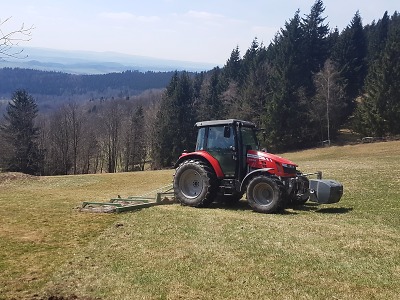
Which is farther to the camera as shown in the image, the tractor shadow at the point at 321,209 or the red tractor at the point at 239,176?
the tractor shadow at the point at 321,209

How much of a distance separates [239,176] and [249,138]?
149 cm

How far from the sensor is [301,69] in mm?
62562

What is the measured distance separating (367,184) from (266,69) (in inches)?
1978

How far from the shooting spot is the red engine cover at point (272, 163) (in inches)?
490

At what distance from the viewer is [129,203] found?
1400 cm

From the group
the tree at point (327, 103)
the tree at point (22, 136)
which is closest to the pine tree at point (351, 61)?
the tree at point (327, 103)

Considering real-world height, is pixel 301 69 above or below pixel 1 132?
above

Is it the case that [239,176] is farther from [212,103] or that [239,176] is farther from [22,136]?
[212,103]

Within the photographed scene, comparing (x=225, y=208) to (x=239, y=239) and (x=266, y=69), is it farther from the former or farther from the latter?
(x=266, y=69)

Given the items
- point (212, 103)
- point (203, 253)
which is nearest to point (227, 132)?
point (203, 253)

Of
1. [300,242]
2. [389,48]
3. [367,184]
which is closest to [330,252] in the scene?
[300,242]

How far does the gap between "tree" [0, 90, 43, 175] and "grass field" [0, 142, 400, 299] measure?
4717 cm

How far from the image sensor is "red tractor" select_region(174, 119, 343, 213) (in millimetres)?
12148

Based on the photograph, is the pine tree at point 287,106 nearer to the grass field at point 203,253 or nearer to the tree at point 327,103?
the tree at point 327,103
